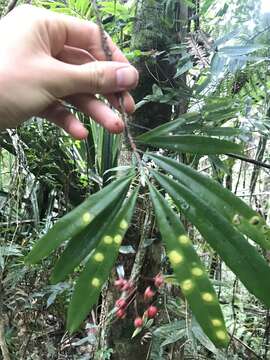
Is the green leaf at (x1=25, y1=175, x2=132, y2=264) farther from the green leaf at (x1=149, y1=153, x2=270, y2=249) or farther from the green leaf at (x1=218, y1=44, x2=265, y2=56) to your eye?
the green leaf at (x1=218, y1=44, x2=265, y2=56)

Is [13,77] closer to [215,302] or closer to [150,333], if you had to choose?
[215,302]

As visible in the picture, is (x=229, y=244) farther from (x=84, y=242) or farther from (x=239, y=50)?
(x=239, y=50)

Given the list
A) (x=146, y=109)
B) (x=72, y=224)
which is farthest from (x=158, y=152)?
(x=72, y=224)

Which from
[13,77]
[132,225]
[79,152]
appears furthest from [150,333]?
[79,152]

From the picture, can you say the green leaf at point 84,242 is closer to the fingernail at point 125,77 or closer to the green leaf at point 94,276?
the green leaf at point 94,276

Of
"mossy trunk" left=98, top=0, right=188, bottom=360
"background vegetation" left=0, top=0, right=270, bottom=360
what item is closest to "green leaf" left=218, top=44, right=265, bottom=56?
"background vegetation" left=0, top=0, right=270, bottom=360

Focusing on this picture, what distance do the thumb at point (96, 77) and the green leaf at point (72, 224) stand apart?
0.15m

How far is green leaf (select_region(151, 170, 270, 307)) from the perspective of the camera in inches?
16.6

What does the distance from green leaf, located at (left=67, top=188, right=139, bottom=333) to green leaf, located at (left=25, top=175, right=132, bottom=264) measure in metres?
0.03

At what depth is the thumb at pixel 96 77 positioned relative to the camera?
1.83 feet

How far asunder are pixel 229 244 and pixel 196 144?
0.18 metres

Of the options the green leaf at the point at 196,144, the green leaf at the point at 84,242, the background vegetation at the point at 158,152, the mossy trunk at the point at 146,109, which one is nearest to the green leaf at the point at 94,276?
the green leaf at the point at 84,242

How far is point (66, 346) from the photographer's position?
1357 millimetres

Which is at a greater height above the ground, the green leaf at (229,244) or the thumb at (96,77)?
the thumb at (96,77)
